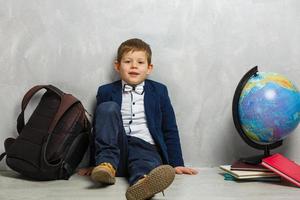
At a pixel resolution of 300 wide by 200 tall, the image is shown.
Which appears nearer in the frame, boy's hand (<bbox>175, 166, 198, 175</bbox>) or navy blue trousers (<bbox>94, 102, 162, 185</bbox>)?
navy blue trousers (<bbox>94, 102, 162, 185</bbox>)

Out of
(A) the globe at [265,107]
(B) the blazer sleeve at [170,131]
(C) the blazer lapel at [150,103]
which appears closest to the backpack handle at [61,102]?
(C) the blazer lapel at [150,103]

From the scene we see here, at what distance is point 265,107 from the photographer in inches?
91.4

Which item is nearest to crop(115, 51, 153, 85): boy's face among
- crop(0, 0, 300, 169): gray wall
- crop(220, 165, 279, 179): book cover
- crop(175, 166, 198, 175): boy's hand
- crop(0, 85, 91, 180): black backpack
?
crop(0, 0, 300, 169): gray wall

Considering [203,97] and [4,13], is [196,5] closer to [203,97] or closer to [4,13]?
[203,97]

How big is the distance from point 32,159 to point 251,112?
1.16m

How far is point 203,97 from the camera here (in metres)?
2.77

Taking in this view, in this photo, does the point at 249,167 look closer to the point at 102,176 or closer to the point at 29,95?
the point at 102,176

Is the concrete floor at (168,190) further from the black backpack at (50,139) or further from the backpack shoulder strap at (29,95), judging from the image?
the backpack shoulder strap at (29,95)

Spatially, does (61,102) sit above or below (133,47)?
below

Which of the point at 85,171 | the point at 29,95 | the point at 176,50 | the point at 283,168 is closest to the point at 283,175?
the point at 283,168

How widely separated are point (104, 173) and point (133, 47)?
0.82m

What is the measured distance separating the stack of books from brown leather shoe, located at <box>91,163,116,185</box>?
2.16 feet

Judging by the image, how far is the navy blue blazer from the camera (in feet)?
8.37

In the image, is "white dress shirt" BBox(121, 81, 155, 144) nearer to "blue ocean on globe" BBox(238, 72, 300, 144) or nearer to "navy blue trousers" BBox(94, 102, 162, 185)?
"navy blue trousers" BBox(94, 102, 162, 185)
